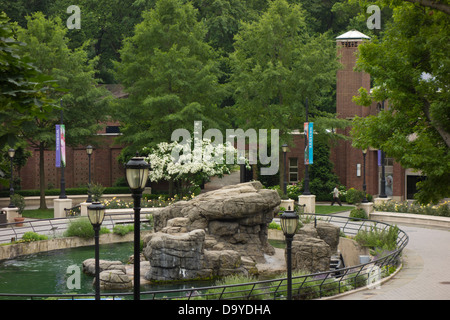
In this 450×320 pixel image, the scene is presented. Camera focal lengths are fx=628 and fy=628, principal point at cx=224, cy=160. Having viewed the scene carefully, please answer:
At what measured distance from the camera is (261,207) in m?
25.7

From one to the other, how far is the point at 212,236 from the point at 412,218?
14253 mm

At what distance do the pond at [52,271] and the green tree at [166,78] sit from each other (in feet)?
40.7

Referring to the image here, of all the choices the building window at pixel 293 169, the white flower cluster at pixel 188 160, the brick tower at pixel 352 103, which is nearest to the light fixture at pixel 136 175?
the white flower cluster at pixel 188 160

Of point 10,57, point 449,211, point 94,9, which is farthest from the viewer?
point 94,9

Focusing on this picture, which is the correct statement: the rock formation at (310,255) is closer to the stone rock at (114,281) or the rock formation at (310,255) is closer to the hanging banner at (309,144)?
the stone rock at (114,281)

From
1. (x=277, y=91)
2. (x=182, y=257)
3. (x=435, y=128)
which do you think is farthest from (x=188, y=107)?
(x=435, y=128)

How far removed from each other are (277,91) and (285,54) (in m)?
2.73

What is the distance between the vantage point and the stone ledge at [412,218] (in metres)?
33.7

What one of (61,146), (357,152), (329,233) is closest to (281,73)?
(357,152)

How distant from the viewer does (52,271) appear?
82.5 ft

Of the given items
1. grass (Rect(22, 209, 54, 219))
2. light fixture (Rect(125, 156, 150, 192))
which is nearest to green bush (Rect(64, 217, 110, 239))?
grass (Rect(22, 209, 54, 219))
